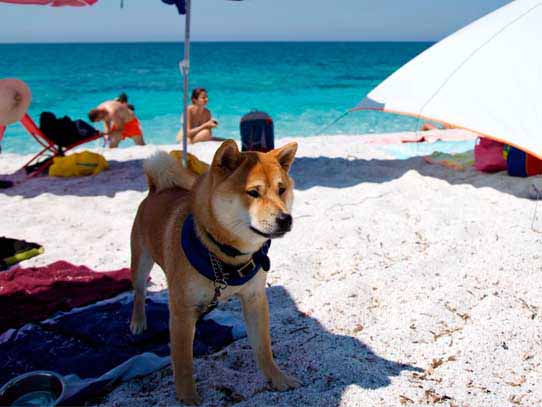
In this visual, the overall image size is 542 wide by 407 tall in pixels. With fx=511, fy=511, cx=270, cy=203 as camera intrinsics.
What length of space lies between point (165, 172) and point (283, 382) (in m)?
1.42

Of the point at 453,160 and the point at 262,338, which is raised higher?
the point at 453,160

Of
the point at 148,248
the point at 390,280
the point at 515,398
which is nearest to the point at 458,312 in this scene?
the point at 390,280

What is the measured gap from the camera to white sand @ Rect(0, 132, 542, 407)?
2.69m

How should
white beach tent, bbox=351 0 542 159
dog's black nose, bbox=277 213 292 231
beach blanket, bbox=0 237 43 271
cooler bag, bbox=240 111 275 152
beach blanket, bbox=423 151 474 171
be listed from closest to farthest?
dog's black nose, bbox=277 213 292 231 < beach blanket, bbox=0 237 43 271 < white beach tent, bbox=351 0 542 159 < beach blanket, bbox=423 151 474 171 < cooler bag, bbox=240 111 275 152

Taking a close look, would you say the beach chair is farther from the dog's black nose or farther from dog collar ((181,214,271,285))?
the dog's black nose

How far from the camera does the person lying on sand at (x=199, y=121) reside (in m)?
9.45

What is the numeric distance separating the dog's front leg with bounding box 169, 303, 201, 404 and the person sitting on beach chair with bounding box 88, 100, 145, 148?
7.27m

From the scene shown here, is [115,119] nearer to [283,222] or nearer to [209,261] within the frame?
[209,261]

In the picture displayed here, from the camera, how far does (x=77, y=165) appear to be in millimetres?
7441

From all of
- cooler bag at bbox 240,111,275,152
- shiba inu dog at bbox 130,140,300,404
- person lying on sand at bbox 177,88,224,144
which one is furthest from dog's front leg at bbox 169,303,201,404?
person lying on sand at bbox 177,88,224,144

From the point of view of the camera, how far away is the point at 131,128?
995cm

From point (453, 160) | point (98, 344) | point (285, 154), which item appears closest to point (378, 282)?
point (285, 154)

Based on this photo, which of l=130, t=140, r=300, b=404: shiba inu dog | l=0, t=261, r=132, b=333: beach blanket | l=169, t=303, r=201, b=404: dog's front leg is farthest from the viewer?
Answer: l=0, t=261, r=132, b=333: beach blanket

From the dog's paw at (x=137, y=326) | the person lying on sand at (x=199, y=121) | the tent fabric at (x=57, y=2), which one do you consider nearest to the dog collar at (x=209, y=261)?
the dog's paw at (x=137, y=326)
